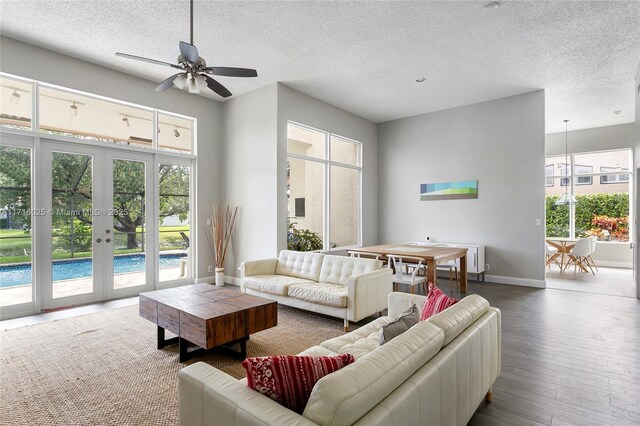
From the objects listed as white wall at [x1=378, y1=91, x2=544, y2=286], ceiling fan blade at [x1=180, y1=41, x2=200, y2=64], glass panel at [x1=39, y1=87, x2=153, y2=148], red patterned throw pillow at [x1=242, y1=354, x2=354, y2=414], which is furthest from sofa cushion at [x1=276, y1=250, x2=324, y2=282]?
white wall at [x1=378, y1=91, x2=544, y2=286]

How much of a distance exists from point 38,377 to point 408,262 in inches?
193

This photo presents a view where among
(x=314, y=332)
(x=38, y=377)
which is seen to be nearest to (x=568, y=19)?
(x=314, y=332)

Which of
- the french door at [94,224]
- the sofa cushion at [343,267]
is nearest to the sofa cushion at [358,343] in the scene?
the sofa cushion at [343,267]

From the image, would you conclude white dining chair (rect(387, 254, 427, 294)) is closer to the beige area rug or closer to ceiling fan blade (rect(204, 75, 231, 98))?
the beige area rug

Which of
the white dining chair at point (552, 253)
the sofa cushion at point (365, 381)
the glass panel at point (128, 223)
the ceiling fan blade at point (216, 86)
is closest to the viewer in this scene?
the sofa cushion at point (365, 381)

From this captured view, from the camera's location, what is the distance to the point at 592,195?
8.77m

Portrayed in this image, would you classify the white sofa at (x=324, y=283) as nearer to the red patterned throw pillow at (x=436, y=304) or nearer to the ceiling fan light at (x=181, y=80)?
the red patterned throw pillow at (x=436, y=304)

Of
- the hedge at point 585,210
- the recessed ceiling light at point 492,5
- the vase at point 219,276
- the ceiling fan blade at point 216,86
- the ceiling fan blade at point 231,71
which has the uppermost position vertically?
the recessed ceiling light at point 492,5

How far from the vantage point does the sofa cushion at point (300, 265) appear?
15.3ft

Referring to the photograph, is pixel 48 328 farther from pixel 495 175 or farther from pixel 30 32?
pixel 495 175

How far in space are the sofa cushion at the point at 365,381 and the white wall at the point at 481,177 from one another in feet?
18.3

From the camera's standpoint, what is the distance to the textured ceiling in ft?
11.8

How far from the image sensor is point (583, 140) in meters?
8.70

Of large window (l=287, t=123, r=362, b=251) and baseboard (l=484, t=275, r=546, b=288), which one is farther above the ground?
large window (l=287, t=123, r=362, b=251)
